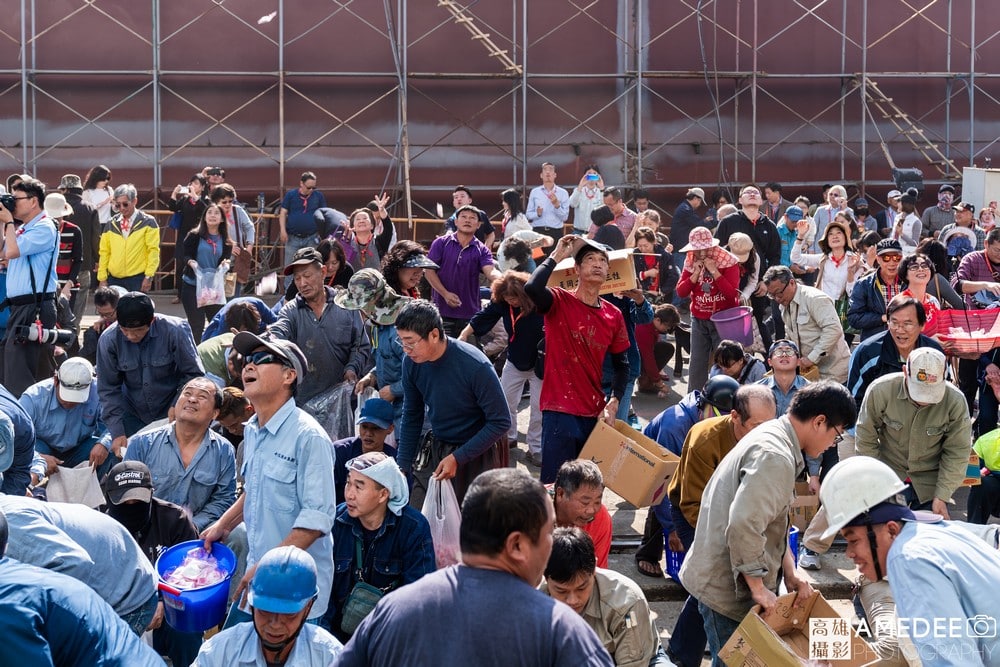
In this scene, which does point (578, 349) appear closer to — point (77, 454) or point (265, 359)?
point (265, 359)

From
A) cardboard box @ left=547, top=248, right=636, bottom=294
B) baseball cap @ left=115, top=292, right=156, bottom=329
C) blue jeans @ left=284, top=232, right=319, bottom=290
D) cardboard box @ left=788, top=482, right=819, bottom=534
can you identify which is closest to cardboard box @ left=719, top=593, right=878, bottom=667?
cardboard box @ left=788, top=482, right=819, bottom=534

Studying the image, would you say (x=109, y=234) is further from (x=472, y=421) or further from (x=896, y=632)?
(x=896, y=632)

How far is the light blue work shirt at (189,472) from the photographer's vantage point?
6188 millimetres

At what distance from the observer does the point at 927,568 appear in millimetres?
3430

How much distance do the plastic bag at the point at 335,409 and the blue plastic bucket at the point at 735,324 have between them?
3.11 meters

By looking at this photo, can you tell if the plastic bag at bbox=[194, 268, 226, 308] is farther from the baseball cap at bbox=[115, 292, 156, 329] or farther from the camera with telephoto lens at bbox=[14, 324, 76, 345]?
the baseball cap at bbox=[115, 292, 156, 329]

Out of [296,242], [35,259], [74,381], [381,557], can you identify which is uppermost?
[35,259]

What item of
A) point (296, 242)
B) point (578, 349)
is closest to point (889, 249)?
point (578, 349)

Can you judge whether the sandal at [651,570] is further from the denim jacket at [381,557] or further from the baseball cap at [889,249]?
the baseball cap at [889,249]

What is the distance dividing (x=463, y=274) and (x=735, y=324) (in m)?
2.09

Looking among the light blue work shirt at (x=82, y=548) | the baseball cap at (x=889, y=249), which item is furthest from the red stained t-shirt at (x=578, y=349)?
the light blue work shirt at (x=82, y=548)

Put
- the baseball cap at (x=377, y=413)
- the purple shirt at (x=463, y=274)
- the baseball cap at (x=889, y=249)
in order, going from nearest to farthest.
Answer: the baseball cap at (x=377, y=413) < the baseball cap at (x=889, y=249) < the purple shirt at (x=463, y=274)

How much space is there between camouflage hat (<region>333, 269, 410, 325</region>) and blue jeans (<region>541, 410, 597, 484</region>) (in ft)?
3.77

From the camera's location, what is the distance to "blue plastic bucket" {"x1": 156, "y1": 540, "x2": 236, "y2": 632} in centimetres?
516
